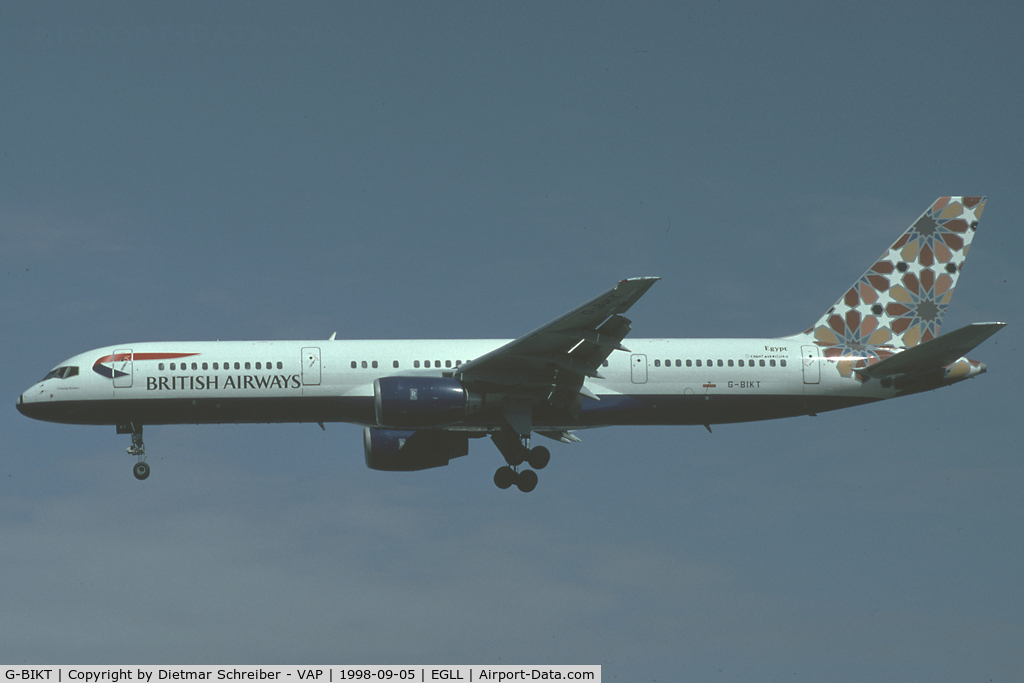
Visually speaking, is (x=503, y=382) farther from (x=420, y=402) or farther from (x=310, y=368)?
(x=310, y=368)

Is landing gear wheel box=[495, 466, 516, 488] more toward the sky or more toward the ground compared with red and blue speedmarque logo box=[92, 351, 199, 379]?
more toward the ground

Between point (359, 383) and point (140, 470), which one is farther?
point (140, 470)

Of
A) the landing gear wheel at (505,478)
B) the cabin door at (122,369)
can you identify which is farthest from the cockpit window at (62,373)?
the landing gear wheel at (505,478)

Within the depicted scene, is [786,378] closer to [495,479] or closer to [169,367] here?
[495,479]

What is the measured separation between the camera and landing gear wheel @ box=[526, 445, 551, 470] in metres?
38.1

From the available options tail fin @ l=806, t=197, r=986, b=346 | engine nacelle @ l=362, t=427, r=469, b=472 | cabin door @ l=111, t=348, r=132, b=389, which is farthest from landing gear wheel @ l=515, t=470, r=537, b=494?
cabin door @ l=111, t=348, r=132, b=389

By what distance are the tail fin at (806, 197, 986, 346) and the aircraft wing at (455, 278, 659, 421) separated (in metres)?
8.55

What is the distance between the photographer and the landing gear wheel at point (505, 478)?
125 feet

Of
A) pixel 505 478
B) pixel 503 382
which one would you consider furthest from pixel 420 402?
pixel 505 478

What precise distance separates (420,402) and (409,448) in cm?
584

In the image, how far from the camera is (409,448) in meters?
39.4

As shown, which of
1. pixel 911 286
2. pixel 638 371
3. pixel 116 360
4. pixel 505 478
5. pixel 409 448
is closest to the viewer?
pixel 116 360

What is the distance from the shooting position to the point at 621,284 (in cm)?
2997

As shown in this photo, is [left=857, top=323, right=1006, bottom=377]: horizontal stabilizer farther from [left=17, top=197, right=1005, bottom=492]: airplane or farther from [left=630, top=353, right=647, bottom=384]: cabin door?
[left=630, top=353, right=647, bottom=384]: cabin door
